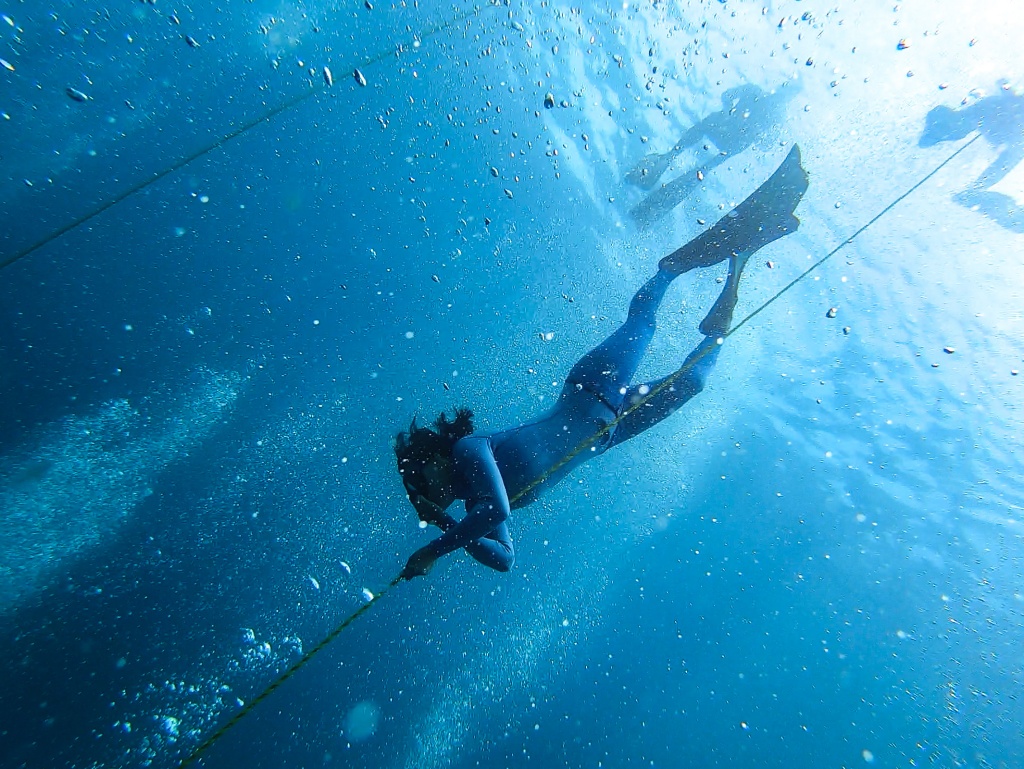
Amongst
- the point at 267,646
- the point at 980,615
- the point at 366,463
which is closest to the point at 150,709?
the point at 267,646

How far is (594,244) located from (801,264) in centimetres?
562

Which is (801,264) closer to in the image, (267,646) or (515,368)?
(515,368)

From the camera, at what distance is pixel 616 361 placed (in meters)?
4.88

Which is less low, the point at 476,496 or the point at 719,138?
the point at 719,138

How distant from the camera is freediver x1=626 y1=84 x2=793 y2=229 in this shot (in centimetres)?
1055

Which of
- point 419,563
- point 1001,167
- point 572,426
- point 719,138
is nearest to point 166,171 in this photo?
point 419,563

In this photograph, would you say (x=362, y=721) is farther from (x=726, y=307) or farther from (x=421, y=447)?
(x=726, y=307)

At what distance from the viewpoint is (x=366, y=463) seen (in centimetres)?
1505

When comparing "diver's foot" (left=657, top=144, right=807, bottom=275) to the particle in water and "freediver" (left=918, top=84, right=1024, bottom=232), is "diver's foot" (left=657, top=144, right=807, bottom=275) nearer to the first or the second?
"freediver" (left=918, top=84, right=1024, bottom=232)

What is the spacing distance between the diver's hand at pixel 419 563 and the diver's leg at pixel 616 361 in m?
2.31

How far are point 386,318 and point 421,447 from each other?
42.6 feet

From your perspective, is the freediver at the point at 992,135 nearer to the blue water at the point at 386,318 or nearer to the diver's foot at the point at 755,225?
the blue water at the point at 386,318

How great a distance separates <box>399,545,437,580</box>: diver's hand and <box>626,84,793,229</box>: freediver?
463 inches

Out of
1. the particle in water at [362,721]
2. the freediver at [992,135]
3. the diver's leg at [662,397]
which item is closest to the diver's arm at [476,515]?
the diver's leg at [662,397]
